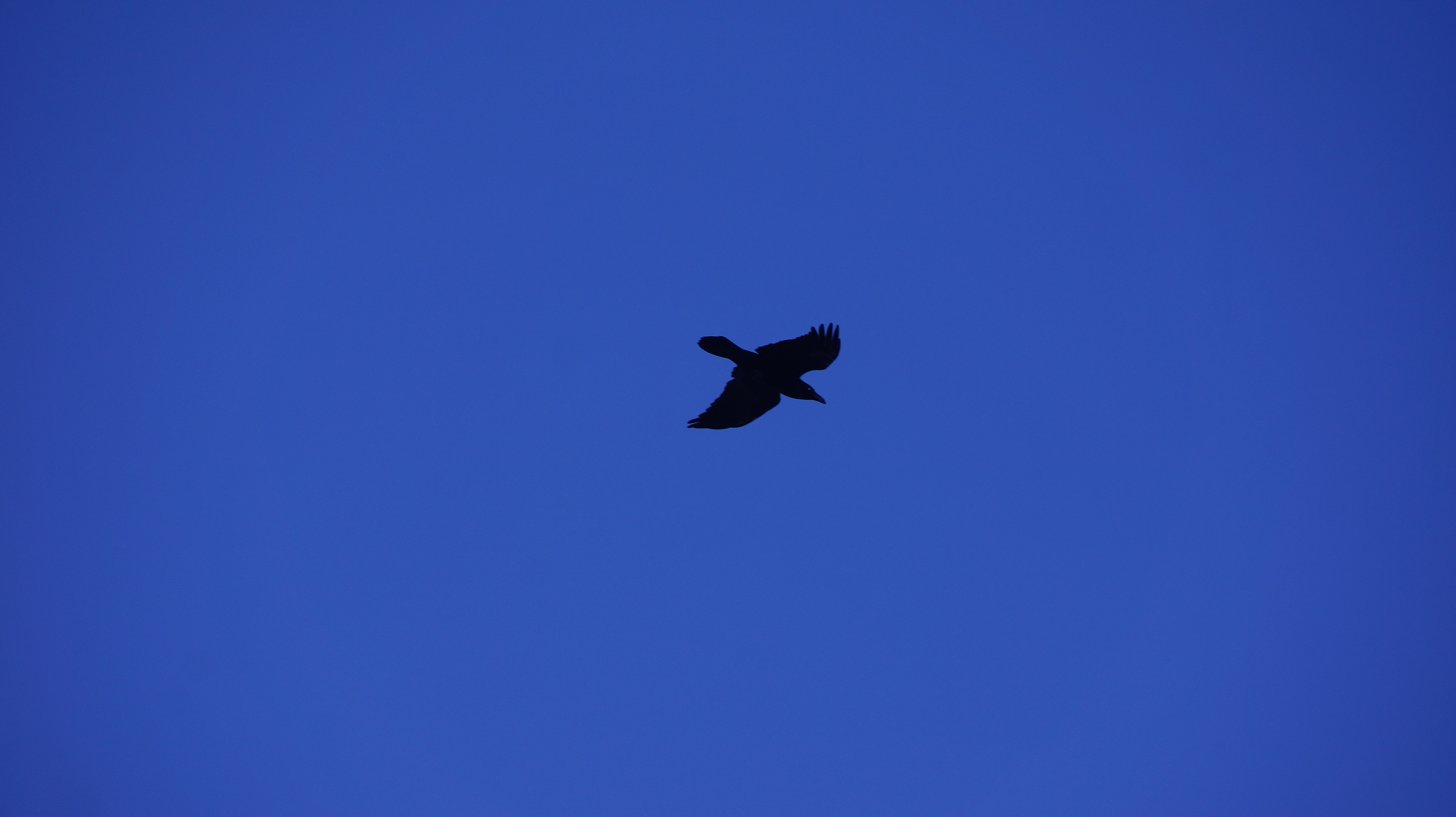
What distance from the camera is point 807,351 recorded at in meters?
10.7

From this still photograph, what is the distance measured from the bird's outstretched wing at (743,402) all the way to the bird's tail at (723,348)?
0.47m

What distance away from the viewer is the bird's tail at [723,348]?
1082 centimetres

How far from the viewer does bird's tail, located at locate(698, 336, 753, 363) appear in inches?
426

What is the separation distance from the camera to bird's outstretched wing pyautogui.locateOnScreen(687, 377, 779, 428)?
11.2m

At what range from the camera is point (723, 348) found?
10.9m

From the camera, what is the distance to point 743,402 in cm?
1130

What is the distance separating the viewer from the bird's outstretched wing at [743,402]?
11.2 meters

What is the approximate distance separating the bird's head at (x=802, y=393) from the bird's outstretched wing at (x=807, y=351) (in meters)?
0.26

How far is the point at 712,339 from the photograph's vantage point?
10.8 meters

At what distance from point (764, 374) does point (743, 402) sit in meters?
0.53

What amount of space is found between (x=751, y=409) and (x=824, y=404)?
115 cm

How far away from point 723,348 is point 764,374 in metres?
0.79

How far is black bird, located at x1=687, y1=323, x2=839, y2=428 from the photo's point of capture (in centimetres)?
1069

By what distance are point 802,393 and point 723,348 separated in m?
1.43
